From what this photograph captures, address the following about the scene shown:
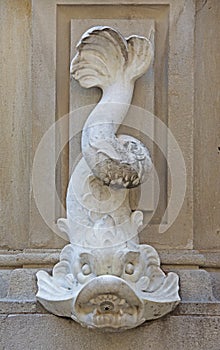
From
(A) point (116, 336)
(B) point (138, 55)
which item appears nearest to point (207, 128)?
(B) point (138, 55)

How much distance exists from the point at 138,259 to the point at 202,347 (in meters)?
0.36

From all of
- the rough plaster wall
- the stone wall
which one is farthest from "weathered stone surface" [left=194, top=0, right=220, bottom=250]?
the rough plaster wall

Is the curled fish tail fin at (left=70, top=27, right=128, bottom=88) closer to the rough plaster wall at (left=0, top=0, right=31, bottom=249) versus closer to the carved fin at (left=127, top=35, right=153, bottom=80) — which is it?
the carved fin at (left=127, top=35, right=153, bottom=80)

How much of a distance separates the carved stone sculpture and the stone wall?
0.09m

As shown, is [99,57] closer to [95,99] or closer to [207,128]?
[95,99]

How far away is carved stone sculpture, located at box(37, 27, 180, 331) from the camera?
121 inches

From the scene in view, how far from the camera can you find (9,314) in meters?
3.17

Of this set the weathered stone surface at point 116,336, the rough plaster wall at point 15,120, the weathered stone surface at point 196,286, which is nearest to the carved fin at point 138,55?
the rough plaster wall at point 15,120

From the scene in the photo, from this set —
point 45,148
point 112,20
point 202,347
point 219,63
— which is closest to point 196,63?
point 219,63

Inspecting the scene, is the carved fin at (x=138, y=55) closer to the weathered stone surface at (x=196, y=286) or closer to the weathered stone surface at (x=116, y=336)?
the weathered stone surface at (x=196, y=286)

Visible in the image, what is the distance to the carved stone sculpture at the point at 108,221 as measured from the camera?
306 cm

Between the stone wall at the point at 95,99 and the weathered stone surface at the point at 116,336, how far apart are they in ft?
0.33

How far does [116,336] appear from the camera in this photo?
124 inches

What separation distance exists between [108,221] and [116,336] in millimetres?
387
